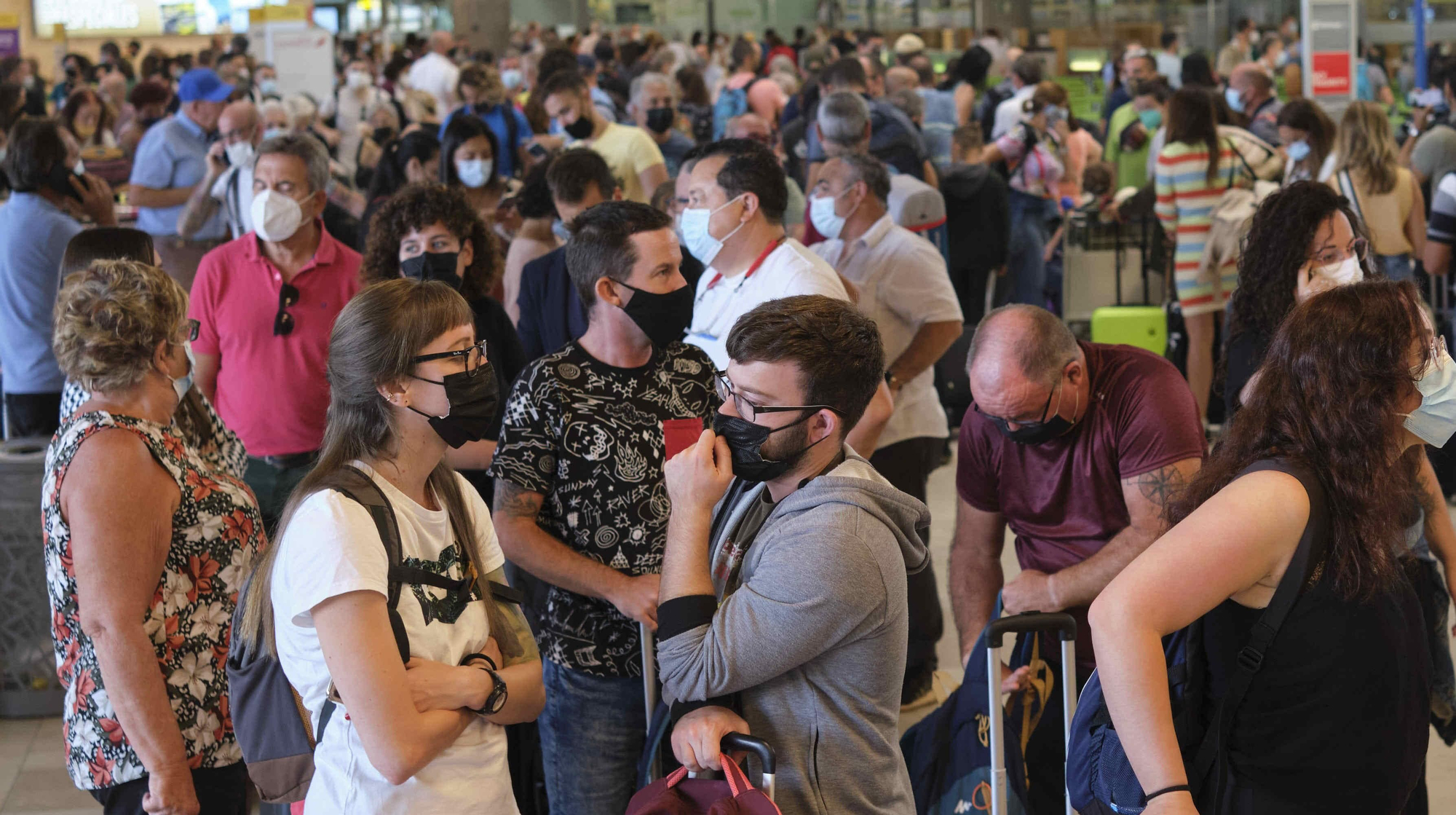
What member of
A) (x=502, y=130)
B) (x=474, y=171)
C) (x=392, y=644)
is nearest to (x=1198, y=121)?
(x=474, y=171)

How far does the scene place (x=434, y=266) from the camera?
370cm

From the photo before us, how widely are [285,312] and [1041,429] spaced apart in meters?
2.19

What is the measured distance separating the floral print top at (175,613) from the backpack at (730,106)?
8.24 m

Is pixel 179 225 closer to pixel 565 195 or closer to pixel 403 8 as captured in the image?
pixel 565 195

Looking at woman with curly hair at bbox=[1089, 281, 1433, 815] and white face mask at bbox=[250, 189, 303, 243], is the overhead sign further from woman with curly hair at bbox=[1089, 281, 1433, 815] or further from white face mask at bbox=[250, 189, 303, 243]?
woman with curly hair at bbox=[1089, 281, 1433, 815]

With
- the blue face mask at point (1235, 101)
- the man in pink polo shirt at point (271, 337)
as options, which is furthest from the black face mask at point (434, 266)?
the blue face mask at point (1235, 101)

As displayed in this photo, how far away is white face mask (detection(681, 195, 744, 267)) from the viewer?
12.0 feet

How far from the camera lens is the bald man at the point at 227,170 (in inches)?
229

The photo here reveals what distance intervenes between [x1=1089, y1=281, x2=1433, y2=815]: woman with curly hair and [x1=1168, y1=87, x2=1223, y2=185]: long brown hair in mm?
4727

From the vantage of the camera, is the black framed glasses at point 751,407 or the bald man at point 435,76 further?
the bald man at point 435,76

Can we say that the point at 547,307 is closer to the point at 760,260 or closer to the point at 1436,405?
the point at 760,260

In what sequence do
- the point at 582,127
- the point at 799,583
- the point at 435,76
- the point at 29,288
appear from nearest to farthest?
the point at 799,583 < the point at 29,288 < the point at 582,127 < the point at 435,76

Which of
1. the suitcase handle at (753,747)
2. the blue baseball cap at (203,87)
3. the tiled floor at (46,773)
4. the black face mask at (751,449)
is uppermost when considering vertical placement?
the blue baseball cap at (203,87)

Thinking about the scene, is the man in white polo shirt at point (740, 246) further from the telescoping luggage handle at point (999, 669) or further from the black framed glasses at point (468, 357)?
the black framed glasses at point (468, 357)
